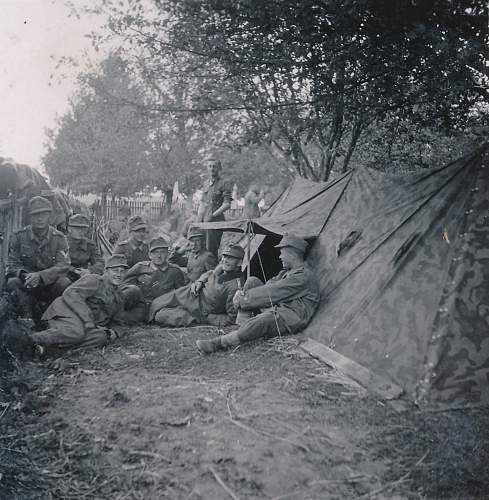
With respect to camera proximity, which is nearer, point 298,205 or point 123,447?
point 123,447

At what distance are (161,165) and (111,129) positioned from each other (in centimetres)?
295

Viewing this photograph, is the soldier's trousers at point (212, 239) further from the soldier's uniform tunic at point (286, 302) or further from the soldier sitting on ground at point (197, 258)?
the soldier's uniform tunic at point (286, 302)

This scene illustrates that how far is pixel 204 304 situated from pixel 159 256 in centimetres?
95

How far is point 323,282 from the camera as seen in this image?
5531 millimetres

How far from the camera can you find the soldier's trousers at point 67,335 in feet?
15.0

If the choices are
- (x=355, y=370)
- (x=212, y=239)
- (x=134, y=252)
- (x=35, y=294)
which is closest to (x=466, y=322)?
(x=355, y=370)

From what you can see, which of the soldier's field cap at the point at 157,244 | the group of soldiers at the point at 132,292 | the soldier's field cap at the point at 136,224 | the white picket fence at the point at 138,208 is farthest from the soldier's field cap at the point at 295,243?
the white picket fence at the point at 138,208

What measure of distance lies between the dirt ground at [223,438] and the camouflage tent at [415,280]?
330 millimetres

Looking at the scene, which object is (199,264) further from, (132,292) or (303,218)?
(303,218)

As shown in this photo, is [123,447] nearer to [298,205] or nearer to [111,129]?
[298,205]

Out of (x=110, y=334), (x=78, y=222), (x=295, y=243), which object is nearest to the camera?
(x=110, y=334)

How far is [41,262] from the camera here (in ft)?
18.7

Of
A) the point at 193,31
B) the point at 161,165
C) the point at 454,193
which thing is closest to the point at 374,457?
the point at 454,193

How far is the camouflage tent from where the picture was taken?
3.52 metres
